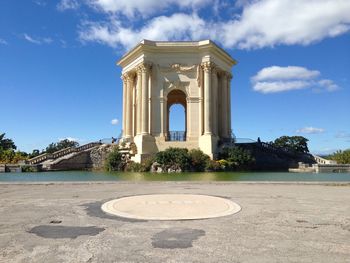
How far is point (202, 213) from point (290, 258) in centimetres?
374

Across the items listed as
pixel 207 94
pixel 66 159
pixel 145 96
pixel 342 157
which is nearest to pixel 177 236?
pixel 207 94

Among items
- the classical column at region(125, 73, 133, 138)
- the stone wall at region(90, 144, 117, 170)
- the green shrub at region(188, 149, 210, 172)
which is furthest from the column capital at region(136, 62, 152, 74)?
the green shrub at region(188, 149, 210, 172)

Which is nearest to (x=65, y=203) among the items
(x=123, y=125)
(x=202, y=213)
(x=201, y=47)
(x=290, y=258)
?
(x=202, y=213)

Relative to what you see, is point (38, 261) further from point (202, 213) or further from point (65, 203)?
point (65, 203)

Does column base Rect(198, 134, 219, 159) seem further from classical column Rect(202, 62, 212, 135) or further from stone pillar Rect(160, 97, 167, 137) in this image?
stone pillar Rect(160, 97, 167, 137)

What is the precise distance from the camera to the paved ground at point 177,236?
5.88m

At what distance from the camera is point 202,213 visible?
30.7ft

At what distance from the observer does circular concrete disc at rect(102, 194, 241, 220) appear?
29.7ft

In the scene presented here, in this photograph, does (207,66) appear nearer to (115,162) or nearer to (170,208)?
(115,162)

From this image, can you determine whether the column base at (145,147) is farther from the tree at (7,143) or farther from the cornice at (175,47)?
the tree at (7,143)

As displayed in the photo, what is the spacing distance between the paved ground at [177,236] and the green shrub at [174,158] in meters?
33.4

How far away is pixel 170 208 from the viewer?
1006cm

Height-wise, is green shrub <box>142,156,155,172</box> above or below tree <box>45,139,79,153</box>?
below

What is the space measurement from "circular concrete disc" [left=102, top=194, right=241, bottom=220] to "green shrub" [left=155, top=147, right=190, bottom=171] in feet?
106
